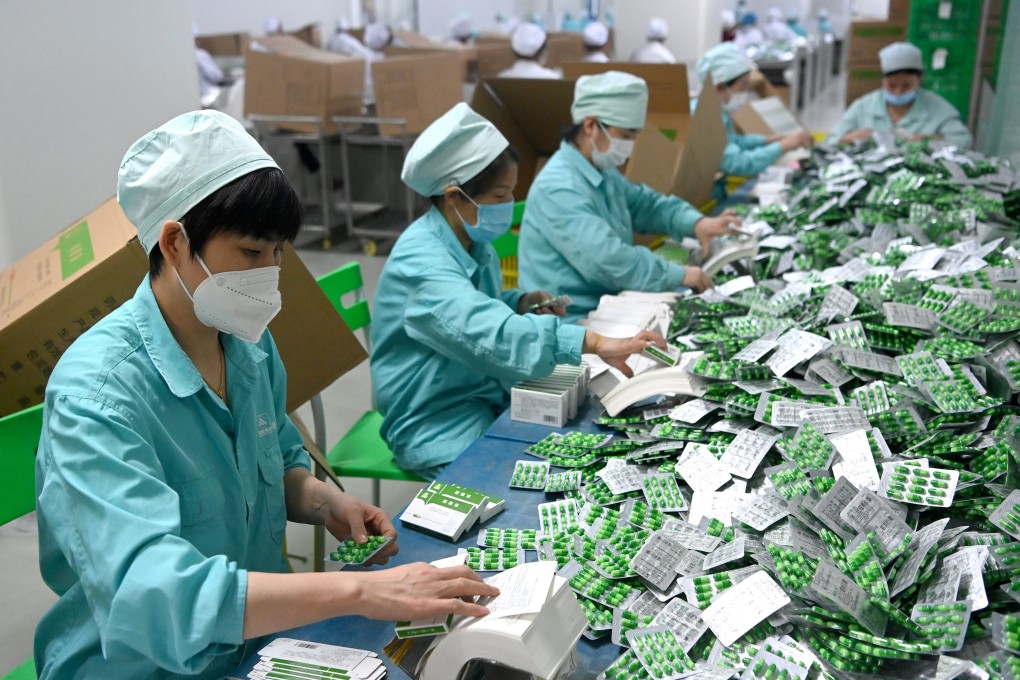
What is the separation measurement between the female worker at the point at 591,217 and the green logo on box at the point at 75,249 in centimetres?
162

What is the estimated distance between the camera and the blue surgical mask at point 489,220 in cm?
227

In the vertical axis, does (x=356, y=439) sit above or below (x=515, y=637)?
below

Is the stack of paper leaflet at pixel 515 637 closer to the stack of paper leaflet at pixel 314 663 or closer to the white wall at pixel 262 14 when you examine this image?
the stack of paper leaflet at pixel 314 663

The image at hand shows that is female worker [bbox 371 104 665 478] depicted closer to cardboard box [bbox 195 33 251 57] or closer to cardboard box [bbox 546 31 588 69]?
cardboard box [bbox 546 31 588 69]

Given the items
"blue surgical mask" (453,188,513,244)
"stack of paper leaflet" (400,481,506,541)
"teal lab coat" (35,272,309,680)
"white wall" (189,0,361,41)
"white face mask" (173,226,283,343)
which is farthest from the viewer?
"white wall" (189,0,361,41)

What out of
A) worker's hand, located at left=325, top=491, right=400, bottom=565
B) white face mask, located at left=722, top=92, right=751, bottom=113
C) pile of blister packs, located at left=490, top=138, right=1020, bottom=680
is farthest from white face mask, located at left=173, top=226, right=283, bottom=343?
white face mask, located at left=722, top=92, right=751, bottom=113

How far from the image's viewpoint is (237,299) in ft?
4.22

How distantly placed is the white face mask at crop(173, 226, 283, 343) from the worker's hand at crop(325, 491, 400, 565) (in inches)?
14.7

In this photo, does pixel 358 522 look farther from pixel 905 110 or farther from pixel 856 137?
pixel 905 110

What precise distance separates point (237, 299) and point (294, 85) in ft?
18.6

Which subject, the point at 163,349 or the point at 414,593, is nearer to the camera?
the point at 414,593

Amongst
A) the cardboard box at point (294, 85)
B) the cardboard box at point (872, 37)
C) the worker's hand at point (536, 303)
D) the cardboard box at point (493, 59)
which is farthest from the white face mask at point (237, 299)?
the cardboard box at point (493, 59)

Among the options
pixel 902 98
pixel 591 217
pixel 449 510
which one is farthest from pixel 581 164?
pixel 902 98

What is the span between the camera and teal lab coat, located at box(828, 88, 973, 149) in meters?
5.23
